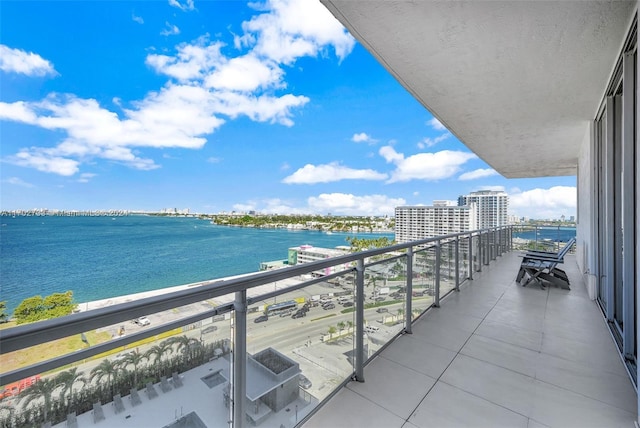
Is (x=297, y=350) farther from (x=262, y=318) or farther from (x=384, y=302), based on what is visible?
(x=384, y=302)

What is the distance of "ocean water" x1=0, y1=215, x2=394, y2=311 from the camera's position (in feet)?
111

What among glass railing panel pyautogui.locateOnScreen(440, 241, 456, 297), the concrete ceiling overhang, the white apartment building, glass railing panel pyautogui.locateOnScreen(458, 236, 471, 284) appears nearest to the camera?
the concrete ceiling overhang

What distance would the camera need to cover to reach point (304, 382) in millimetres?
1802

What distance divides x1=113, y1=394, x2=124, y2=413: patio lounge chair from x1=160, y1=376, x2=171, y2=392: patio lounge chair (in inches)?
5.5

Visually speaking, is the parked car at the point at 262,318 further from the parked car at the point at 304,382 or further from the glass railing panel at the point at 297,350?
the parked car at the point at 304,382

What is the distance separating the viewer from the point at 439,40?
257 centimetres

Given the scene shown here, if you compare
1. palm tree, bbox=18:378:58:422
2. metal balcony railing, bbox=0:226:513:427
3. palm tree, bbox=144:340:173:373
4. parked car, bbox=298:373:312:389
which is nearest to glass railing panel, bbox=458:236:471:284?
metal balcony railing, bbox=0:226:513:427

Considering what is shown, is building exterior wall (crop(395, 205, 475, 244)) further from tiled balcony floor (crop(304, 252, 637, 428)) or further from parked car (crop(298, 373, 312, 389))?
parked car (crop(298, 373, 312, 389))

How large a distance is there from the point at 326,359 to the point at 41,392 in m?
1.55

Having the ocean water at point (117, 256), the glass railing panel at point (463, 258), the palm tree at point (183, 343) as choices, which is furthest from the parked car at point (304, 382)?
the ocean water at point (117, 256)

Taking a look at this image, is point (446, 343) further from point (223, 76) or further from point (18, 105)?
point (18, 105)

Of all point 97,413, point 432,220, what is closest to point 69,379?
point 97,413

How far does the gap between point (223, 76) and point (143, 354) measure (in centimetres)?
5205

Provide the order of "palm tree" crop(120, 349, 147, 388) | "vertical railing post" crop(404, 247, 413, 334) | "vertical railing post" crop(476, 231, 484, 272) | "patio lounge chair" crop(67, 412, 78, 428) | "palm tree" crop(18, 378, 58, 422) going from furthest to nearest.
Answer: "vertical railing post" crop(476, 231, 484, 272)
"vertical railing post" crop(404, 247, 413, 334)
"palm tree" crop(120, 349, 147, 388)
"patio lounge chair" crop(67, 412, 78, 428)
"palm tree" crop(18, 378, 58, 422)
